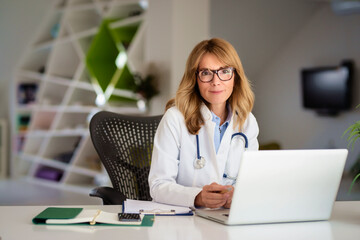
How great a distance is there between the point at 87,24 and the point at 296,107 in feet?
10.6

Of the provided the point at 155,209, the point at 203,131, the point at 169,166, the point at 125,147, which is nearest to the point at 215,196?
the point at 155,209

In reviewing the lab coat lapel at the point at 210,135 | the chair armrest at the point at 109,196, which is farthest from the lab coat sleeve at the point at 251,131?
the chair armrest at the point at 109,196

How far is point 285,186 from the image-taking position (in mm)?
1414

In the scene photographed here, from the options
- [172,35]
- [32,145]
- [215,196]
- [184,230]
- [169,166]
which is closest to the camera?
[184,230]

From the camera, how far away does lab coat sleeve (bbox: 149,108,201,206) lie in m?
1.72

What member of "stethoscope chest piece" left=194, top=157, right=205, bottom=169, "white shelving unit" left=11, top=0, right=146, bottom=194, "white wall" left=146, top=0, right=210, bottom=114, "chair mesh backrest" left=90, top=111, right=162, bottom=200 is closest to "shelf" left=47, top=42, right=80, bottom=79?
"white shelving unit" left=11, top=0, right=146, bottom=194

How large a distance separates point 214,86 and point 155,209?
0.55 metres

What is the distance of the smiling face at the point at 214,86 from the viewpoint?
193 cm

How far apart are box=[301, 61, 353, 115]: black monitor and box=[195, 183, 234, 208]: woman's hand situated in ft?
10.9

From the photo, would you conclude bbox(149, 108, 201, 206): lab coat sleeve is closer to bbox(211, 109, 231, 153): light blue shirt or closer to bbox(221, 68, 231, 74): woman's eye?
bbox(211, 109, 231, 153): light blue shirt

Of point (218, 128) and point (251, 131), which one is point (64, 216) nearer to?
point (218, 128)

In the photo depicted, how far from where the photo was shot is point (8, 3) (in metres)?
8.07

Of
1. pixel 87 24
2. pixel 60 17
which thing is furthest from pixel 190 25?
pixel 60 17

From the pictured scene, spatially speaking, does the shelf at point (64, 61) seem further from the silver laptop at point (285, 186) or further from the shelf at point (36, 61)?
the silver laptop at point (285, 186)
